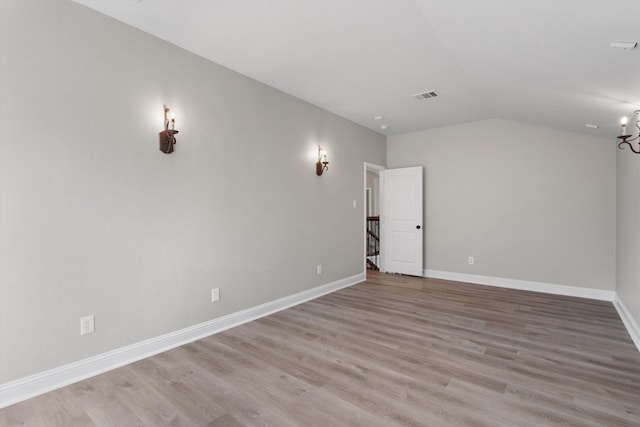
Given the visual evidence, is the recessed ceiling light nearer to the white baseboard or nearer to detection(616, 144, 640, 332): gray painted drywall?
detection(616, 144, 640, 332): gray painted drywall

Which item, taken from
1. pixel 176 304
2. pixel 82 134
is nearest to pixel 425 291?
pixel 176 304

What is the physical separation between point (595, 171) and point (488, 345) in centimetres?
341

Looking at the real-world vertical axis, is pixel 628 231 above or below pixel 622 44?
below

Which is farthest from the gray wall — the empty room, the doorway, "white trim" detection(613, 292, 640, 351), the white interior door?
"white trim" detection(613, 292, 640, 351)

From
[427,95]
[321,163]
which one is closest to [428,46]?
[427,95]

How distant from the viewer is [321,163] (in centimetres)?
474

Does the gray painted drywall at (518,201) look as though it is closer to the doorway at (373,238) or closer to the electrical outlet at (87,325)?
the doorway at (373,238)

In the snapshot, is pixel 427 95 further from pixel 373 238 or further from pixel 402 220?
pixel 373 238

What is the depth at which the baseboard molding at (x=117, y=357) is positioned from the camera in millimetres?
2141

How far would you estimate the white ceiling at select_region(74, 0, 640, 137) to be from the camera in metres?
2.12

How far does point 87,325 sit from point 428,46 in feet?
12.3

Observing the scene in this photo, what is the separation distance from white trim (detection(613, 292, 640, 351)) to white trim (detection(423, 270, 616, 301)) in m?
0.24

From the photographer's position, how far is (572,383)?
2299 mm

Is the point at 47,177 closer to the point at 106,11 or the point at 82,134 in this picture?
the point at 82,134
